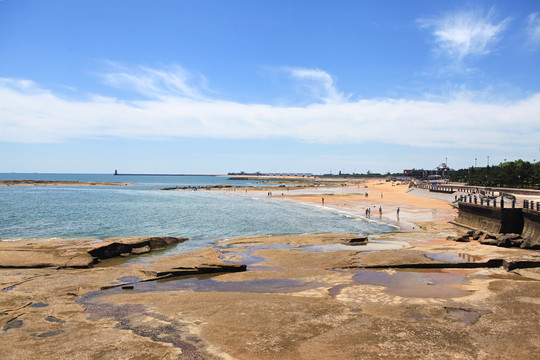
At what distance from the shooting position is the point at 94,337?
10.5m

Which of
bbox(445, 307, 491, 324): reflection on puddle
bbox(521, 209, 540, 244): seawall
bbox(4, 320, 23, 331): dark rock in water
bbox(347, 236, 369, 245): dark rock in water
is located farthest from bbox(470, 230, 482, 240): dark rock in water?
bbox(4, 320, 23, 331): dark rock in water

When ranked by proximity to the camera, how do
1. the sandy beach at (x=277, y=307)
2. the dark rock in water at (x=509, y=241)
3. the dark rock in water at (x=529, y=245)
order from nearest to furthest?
the sandy beach at (x=277, y=307) < the dark rock in water at (x=529, y=245) < the dark rock in water at (x=509, y=241)

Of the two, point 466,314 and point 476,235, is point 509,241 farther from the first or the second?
point 466,314

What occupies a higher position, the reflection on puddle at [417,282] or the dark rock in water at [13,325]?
the dark rock in water at [13,325]

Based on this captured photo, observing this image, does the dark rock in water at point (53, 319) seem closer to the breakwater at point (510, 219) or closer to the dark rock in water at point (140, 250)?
the dark rock in water at point (140, 250)

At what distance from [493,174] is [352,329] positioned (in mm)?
101463

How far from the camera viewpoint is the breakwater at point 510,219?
88.2 ft

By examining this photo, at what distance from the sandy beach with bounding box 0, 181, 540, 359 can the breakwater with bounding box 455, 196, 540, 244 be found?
5658 millimetres

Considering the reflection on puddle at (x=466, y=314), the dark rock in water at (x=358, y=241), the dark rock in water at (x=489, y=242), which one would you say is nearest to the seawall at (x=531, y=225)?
the dark rock in water at (x=489, y=242)

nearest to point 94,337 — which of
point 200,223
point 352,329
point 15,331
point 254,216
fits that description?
point 15,331

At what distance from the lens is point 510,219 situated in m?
29.6

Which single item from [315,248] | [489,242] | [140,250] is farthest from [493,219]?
Answer: [140,250]

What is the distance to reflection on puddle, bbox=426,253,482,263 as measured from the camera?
21469 mm

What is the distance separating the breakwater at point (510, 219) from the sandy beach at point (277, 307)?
5658 mm
